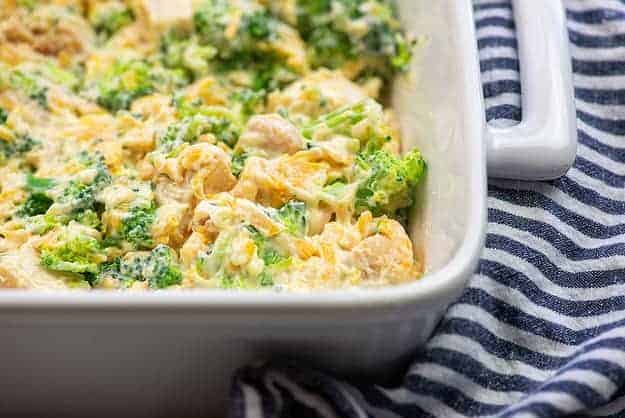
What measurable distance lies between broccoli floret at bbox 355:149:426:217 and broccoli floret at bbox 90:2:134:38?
29.2 inches

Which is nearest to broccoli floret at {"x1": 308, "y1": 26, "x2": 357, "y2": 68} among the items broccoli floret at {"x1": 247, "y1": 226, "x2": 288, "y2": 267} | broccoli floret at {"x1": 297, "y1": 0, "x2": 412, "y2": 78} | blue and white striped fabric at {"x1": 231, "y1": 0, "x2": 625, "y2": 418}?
broccoli floret at {"x1": 297, "y1": 0, "x2": 412, "y2": 78}

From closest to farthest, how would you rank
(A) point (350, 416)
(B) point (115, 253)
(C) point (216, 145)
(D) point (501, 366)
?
1. (A) point (350, 416)
2. (D) point (501, 366)
3. (B) point (115, 253)
4. (C) point (216, 145)

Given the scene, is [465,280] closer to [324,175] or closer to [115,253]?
[324,175]

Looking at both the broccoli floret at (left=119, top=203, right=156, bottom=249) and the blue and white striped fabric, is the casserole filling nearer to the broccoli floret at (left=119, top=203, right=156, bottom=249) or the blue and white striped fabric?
the broccoli floret at (left=119, top=203, right=156, bottom=249)

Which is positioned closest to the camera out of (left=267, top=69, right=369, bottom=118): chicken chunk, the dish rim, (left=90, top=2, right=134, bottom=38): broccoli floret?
the dish rim

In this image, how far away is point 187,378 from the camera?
1.65 meters

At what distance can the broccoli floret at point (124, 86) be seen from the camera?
6.88 feet

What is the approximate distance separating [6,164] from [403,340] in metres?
0.87

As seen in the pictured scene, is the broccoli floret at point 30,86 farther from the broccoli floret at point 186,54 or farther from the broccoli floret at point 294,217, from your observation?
the broccoli floret at point 294,217

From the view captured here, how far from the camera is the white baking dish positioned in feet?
4.60

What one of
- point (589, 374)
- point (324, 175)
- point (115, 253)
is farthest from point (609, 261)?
point (115, 253)

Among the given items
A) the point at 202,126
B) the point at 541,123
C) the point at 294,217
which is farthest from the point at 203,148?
the point at 541,123

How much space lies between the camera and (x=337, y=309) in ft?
4.59

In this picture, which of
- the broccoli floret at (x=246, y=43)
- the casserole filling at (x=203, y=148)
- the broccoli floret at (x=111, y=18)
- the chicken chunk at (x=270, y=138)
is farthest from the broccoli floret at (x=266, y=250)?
the broccoli floret at (x=111, y=18)
